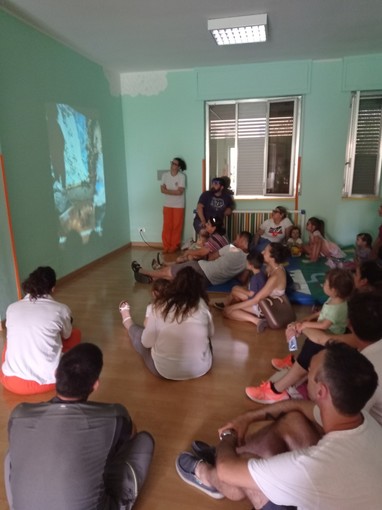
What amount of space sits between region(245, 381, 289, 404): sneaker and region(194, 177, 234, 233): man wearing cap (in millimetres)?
3478

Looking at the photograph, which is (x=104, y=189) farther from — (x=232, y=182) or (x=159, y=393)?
(x=159, y=393)

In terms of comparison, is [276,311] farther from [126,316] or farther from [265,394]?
[126,316]

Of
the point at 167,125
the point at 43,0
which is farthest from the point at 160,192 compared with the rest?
the point at 43,0

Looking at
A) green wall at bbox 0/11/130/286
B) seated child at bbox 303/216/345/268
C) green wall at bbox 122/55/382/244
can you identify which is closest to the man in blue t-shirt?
green wall at bbox 0/11/130/286

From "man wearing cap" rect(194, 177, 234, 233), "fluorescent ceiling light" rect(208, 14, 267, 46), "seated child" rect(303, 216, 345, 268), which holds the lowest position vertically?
"seated child" rect(303, 216, 345, 268)

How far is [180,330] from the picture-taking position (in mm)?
2133

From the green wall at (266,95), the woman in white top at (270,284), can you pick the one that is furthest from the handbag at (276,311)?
the green wall at (266,95)

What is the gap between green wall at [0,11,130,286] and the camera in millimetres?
3277

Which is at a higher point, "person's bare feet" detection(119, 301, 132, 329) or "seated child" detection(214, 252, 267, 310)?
"seated child" detection(214, 252, 267, 310)

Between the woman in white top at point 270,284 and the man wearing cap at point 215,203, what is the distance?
8.04ft

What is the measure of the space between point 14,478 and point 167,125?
549 cm

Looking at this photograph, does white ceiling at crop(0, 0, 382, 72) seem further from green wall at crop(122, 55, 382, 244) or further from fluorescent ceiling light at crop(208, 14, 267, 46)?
green wall at crop(122, 55, 382, 244)

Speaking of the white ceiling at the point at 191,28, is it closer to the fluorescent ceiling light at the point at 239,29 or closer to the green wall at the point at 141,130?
the fluorescent ceiling light at the point at 239,29

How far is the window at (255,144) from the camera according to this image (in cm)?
540
